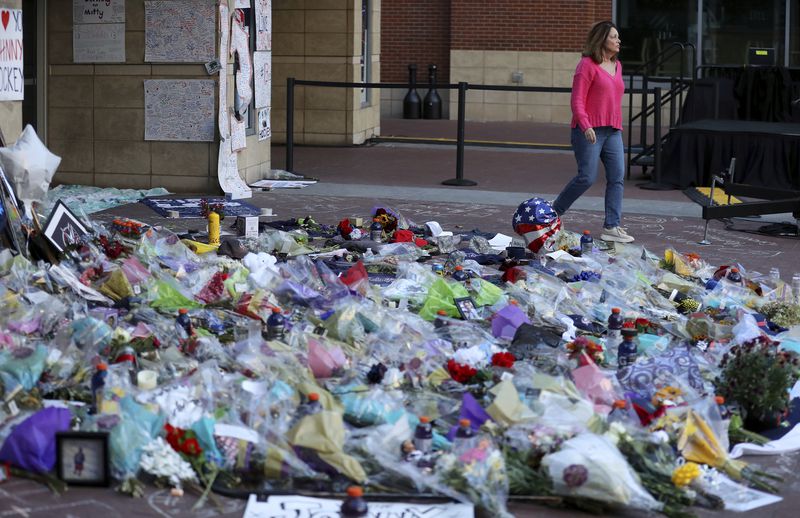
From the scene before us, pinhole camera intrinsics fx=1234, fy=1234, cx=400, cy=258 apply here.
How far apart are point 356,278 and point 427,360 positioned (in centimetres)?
155

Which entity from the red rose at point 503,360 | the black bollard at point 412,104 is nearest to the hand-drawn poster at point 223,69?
the red rose at point 503,360

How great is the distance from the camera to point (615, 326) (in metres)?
6.77

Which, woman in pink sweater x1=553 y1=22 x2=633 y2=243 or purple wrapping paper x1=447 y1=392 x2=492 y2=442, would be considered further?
woman in pink sweater x1=553 y1=22 x2=633 y2=243

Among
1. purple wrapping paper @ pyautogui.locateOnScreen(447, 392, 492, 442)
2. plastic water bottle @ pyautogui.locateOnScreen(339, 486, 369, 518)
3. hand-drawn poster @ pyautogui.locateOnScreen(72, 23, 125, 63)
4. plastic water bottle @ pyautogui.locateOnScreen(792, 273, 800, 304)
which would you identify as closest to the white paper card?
plastic water bottle @ pyautogui.locateOnScreen(339, 486, 369, 518)

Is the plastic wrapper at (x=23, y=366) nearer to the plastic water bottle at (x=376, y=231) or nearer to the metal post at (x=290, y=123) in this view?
the plastic water bottle at (x=376, y=231)

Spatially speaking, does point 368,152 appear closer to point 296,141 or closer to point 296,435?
point 296,141

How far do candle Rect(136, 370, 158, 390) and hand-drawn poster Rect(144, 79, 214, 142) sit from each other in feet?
24.2

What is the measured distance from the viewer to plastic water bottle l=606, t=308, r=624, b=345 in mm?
6730

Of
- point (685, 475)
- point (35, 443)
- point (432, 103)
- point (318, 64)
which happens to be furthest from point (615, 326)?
point (432, 103)

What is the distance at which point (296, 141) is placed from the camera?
18031 millimetres

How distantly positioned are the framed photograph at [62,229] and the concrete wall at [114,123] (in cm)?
442

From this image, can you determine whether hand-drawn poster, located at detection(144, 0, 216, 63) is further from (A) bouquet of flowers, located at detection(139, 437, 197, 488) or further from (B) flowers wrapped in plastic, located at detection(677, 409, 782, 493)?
(B) flowers wrapped in plastic, located at detection(677, 409, 782, 493)

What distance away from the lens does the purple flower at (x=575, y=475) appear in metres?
4.60

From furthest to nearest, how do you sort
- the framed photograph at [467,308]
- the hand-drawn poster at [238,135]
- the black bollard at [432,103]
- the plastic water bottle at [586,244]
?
the black bollard at [432,103], the hand-drawn poster at [238,135], the plastic water bottle at [586,244], the framed photograph at [467,308]
